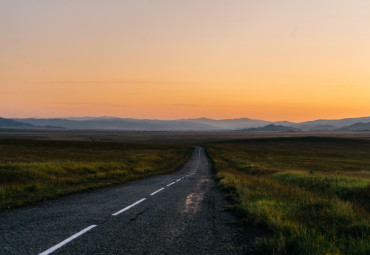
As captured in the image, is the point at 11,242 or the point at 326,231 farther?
the point at 326,231

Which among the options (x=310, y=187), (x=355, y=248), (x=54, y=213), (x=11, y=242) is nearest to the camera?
(x=355, y=248)

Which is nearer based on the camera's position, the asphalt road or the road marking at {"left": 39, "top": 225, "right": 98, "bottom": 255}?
the road marking at {"left": 39, "top": 225, "right": 98, "bottom": 255}

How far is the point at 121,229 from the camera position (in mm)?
7785

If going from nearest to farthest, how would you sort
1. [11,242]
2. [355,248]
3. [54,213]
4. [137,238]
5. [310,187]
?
[355,248] < [11,242] < [137,238] < [54,213] < [310,187]

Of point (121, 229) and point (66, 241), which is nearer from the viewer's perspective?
point (66, 241)

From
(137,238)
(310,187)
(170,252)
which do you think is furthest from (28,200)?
(310,187)

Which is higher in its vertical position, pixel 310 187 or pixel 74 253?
pixel 74 253

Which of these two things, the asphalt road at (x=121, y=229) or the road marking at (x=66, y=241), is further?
the asphalt road at (x=121, y=229)

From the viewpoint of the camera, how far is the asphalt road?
20.6 feet

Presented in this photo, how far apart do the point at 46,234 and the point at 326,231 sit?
23.2ft

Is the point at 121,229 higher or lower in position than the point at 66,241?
lower

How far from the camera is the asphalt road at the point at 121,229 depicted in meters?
6.29

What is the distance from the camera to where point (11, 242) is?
6566 mm

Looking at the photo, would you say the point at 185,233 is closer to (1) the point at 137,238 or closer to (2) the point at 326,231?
(1) the point at 137,238
